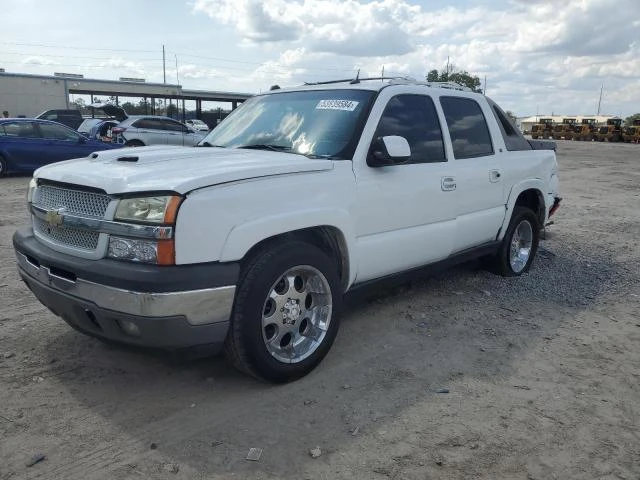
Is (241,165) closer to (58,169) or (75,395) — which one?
(58,169)

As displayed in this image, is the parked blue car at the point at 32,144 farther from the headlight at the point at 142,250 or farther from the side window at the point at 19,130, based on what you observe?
the headlight at the point at 142,250

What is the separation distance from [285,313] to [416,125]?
2.00m

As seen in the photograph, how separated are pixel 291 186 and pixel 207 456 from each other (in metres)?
1.59

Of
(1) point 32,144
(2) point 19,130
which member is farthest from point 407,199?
(2) point 19,130

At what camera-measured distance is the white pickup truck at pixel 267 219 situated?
2.96 metres

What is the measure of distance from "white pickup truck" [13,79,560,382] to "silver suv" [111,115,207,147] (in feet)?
44.8

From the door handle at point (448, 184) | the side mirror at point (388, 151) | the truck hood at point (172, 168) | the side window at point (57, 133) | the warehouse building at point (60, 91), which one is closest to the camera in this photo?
the truck hood at point (172, 168)

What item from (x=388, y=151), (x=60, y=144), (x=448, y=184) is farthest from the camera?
(x=60, y=144)

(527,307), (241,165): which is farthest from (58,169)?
(527,307)

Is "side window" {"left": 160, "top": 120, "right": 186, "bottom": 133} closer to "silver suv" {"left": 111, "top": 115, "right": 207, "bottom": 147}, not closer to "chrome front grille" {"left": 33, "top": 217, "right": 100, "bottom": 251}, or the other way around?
"silver suv" {"left": 111, "top": 115, "right": 207, "bottom": 147}

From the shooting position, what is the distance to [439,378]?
375 cm

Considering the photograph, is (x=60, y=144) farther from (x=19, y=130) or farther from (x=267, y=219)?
(x=267, y=219)

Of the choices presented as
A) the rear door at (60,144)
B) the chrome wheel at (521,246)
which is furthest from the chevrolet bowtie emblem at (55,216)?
the rear door at (60,144)

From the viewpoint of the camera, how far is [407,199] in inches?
168
